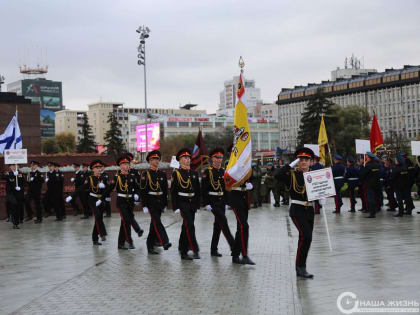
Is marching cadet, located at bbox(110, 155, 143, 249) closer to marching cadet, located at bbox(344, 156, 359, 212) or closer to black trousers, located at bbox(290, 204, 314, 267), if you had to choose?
black trousers, located at bbox(290, 204, 314, 267)

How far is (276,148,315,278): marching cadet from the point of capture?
962 centimetres

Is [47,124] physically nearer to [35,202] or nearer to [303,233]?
[35,202]

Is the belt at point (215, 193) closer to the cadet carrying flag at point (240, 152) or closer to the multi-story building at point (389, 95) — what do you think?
the cadet carrying flag at point (240, 152)

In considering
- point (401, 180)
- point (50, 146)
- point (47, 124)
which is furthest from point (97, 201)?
point (47, 124)

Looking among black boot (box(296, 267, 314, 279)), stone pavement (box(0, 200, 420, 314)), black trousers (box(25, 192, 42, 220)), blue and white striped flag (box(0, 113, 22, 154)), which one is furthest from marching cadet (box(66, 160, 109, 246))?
blue and white striped flag (box(0, 113, 22, 154))

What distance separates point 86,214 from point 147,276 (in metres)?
13.3

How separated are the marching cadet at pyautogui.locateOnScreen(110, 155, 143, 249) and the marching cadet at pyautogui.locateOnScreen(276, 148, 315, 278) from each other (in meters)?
4.57

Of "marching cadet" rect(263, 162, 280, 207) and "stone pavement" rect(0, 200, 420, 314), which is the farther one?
"marching cadet" rect(263, 162, 280, 207)

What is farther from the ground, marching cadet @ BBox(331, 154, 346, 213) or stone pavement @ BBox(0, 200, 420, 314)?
marching cadet @ BBox(331, 154, 346, 213)

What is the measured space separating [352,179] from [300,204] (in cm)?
1238

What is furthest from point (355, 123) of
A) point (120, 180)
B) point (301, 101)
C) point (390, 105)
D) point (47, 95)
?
point (47, 95)

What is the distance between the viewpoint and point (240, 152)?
38.2 ft

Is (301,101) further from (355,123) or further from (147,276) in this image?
(147,276)

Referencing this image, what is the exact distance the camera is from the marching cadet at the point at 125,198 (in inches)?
532
